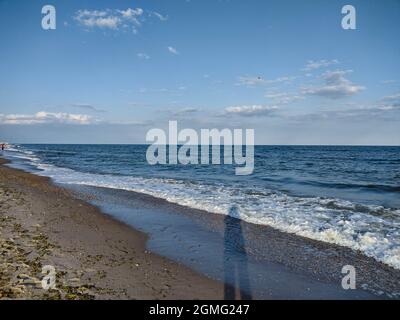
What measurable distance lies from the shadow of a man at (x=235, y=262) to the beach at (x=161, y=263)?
2 cm

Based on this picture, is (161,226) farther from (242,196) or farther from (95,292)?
(242,196)

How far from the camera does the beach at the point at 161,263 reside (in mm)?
5008

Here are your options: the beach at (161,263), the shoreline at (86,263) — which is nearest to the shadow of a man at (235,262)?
the beach at (161,263)

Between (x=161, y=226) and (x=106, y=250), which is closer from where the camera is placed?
(x=106, y=250)

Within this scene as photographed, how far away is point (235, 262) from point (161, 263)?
1.53m

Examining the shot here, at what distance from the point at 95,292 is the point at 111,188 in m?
12.8

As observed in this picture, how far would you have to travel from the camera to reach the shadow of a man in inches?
202

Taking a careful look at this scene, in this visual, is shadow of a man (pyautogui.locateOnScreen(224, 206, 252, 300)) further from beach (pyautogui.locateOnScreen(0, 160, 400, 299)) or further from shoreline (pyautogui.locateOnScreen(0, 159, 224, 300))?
shoreline (pyautogui.locateOnScreen(0, 159, 224, 300))

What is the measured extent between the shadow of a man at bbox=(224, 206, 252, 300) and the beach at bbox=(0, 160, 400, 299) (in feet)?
0.06

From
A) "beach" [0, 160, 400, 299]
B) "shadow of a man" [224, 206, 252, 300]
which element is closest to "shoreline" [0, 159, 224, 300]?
"beach" [0, 160, 400, 299]

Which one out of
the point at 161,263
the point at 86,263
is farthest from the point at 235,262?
the point at 86,263

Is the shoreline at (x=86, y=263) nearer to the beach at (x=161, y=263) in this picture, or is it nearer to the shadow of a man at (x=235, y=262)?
the beach at (x=161, y=263)
